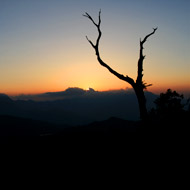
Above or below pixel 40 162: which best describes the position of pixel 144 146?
above

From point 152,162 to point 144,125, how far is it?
15.1ft

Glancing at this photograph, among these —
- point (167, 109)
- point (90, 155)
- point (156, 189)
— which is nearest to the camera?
point (156, 189)

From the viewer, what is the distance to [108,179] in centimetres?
964

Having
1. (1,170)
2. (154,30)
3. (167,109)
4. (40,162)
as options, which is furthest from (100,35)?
(167,109)

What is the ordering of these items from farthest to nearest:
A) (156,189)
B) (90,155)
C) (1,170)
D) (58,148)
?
(58,148) < (90,155) < (1,170) < (156,189)

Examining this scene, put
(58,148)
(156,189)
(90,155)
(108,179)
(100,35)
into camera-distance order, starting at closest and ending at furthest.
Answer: (156,189)
(108,179)
(90,155)
(58,148)
(100,35)

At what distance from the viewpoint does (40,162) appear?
12289 millimetres

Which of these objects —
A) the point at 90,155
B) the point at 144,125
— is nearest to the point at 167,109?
the point at 144,125

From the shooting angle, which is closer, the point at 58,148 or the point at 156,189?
the point at 156,189

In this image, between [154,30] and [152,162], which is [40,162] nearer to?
[152,162]

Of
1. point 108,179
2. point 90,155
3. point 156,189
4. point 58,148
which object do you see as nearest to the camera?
point 156,189

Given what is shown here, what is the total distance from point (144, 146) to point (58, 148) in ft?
18.7

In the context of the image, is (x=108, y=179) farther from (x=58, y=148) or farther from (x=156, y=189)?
(x=58, y=148)

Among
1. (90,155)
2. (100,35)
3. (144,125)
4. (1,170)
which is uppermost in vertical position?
(100,35)
